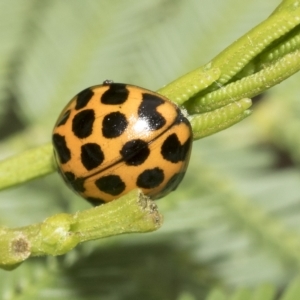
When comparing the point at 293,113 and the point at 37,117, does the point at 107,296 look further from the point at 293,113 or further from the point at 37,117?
the point at 293,113

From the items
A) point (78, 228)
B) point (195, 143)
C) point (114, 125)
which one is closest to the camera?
point (78, 228)

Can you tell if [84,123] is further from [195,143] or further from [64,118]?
[195,143]

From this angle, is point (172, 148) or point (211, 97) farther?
point (172, 148)

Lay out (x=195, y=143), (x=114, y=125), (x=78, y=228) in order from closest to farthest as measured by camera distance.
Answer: (x=78, y=228), (x=114, y=125), (x=195, y=143)

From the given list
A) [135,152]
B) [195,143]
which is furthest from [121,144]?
[195,143]

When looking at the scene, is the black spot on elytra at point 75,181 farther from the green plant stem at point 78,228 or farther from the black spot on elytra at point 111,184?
the green plant stem at point 78,228

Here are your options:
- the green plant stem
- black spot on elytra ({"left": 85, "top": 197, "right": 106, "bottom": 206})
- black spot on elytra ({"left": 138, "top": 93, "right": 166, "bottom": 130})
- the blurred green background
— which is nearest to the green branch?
the green plant stem

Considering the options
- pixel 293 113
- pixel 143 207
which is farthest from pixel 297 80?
pixel 143 207
